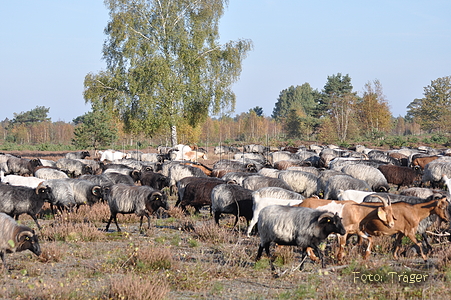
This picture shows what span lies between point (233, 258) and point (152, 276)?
1.60 meters

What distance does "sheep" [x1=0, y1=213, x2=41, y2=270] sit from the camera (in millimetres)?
7504

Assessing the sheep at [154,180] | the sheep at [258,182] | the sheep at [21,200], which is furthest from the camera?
the sheep at [154,180]

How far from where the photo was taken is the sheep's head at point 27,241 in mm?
7580

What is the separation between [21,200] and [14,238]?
3.83 m

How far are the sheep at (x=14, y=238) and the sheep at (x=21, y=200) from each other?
3.31m

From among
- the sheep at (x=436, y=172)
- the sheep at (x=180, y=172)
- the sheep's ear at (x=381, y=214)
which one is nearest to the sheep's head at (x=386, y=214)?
the sheep's ear at (x=381, y=214)

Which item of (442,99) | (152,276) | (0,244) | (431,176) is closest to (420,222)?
(152,276)

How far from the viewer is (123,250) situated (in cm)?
916

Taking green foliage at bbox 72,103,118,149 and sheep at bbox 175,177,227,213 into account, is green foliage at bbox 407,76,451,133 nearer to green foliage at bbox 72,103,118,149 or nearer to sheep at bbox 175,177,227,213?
green foliage at bbox 72,103,118,149

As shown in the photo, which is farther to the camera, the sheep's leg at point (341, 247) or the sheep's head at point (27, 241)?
the sheep's leg at point (341, 247)

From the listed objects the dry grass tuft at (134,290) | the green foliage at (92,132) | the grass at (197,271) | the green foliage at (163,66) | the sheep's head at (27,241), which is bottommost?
the grass at (197,271)

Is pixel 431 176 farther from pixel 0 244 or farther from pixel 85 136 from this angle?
pixel 85 136

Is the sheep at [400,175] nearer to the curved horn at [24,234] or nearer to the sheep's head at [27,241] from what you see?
the sheep's head at [27,241]

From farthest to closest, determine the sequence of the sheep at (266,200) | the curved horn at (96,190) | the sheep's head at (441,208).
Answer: the curved horn at (96,190)
the sheep at (266,200)
the sheep's head at (441,208)
